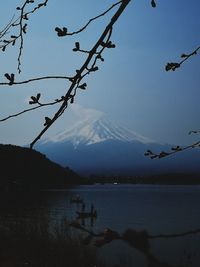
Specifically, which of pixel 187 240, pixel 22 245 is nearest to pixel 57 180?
pixel 187 240

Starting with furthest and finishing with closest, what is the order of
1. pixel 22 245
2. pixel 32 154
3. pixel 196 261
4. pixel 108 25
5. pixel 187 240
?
pixel 187 240
pixel 196 261
pixel 22 245
pixel 108 25
pixel 32 154

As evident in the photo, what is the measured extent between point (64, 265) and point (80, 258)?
35.1 inches

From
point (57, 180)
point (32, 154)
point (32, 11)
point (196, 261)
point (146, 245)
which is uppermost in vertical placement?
point (57, 180)

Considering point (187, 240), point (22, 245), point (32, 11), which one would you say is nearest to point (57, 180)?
point (187, 240)

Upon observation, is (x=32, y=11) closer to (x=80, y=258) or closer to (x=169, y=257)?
(x=80, y=258)

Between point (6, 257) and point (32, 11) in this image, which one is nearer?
point (32, 11)

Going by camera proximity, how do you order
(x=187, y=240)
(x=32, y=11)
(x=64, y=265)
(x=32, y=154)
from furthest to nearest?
(x=187, y=240)
(x=64, y=265)
(x=32, y=11)
(x=32, y=154)

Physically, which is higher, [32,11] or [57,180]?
[57,180]

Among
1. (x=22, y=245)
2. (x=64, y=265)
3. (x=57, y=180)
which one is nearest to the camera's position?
(x=64, y=265)

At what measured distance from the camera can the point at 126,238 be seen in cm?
85

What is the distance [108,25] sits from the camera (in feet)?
6.46

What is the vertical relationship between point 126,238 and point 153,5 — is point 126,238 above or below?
below

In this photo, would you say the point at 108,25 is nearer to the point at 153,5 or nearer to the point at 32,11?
the point at 153,5

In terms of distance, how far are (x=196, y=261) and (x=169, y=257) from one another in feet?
7.70
